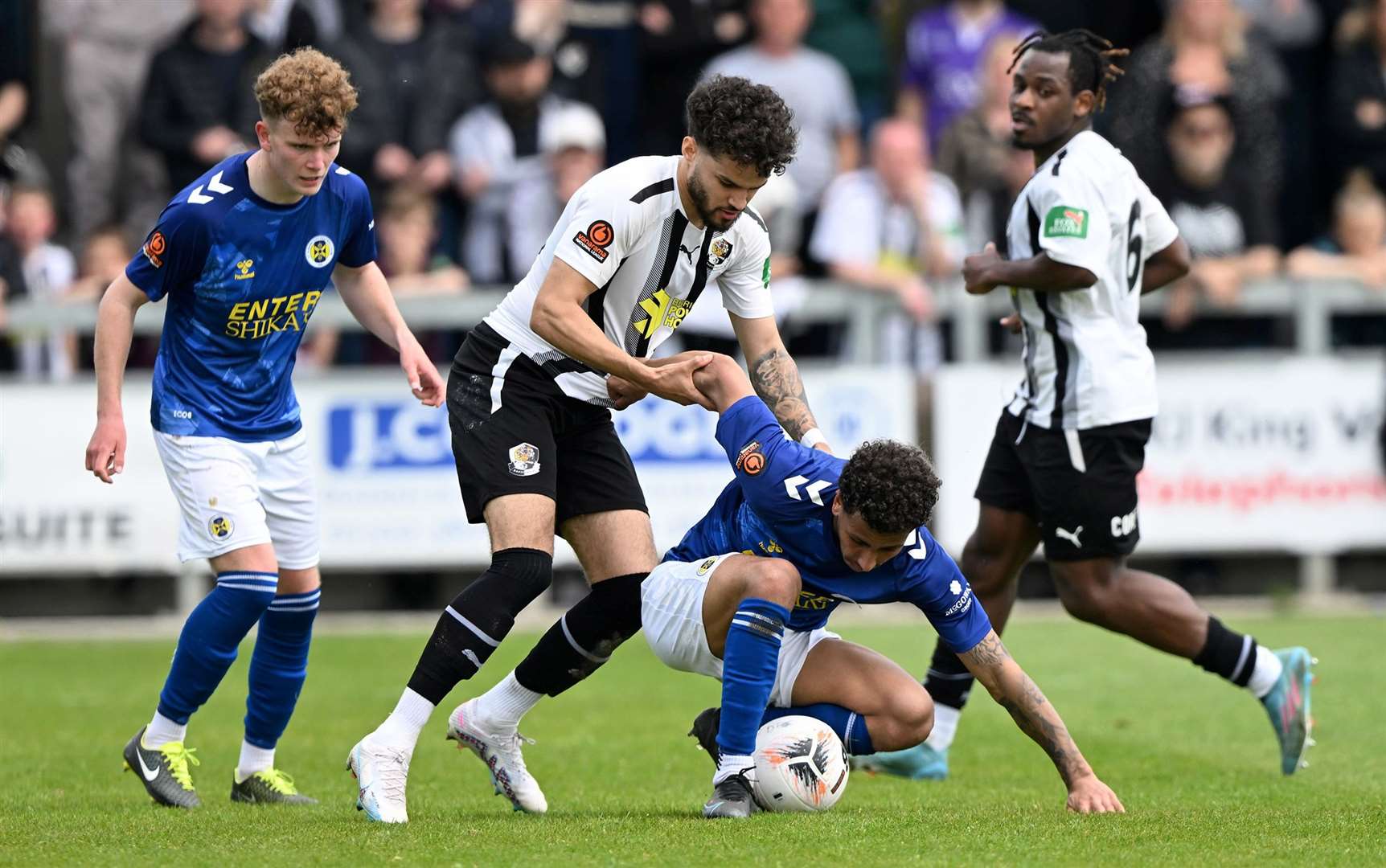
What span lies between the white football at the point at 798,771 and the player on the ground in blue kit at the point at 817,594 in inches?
6.2

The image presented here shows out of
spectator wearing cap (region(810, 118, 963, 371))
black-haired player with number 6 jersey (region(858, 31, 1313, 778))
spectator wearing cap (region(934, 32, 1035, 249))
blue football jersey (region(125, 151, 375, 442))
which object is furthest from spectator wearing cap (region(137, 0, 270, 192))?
black-haired player with number 6 jersey (region(858, 31, 1313, 778))

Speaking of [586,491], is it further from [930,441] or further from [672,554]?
[930,441]

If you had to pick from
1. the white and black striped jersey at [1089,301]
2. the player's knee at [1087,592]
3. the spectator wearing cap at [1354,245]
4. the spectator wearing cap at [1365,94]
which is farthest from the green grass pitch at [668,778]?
the spectator wearing cap at [1365,94]

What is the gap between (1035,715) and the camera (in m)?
5.76

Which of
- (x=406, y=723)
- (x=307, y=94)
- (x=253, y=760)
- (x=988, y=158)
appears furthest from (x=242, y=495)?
(x=988, y=158)

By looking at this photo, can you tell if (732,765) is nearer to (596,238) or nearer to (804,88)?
(596,238)

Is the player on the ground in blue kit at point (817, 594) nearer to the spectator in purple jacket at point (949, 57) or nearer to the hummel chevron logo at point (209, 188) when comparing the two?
the hummel chevron logo at point (209, 188)

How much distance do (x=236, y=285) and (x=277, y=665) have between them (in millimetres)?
1371

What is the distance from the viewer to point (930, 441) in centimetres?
1250

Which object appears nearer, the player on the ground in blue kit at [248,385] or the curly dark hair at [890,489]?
the curly dark hair at [890,489]

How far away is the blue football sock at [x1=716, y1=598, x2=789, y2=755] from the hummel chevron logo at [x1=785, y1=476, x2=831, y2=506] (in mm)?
340

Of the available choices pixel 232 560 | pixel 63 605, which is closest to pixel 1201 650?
pixel 232 560

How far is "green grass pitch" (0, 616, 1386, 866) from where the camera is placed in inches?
205

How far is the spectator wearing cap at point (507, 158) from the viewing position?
42.3 feet
